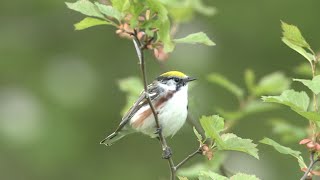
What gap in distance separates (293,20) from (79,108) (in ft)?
10.2

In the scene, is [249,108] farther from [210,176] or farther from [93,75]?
[93,75]

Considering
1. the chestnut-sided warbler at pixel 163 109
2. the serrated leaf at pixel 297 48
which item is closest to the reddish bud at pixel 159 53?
the chestnut-sided warbler at pixel 163 109

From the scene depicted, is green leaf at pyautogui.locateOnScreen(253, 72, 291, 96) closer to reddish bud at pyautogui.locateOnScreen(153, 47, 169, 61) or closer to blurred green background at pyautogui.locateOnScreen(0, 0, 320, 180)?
reddish bud at pyautogui.locateOnScreen(153, 47, 169, 61)

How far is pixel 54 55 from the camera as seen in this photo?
12.2 meters

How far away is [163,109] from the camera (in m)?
5.70

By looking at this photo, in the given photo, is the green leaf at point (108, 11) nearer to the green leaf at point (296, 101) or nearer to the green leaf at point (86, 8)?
the green leaf at point (86, 8)

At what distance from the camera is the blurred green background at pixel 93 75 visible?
11.0 metres

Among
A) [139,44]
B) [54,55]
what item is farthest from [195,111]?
[54,55]

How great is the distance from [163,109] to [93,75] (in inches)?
248

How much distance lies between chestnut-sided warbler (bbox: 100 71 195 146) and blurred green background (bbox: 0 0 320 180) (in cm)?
417

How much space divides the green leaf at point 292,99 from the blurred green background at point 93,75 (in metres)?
6.15

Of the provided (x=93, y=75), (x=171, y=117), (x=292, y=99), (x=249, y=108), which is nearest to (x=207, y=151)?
(x=292, y=99)

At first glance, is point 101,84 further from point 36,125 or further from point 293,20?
point 293,20

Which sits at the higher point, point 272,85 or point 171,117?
point 171,117
